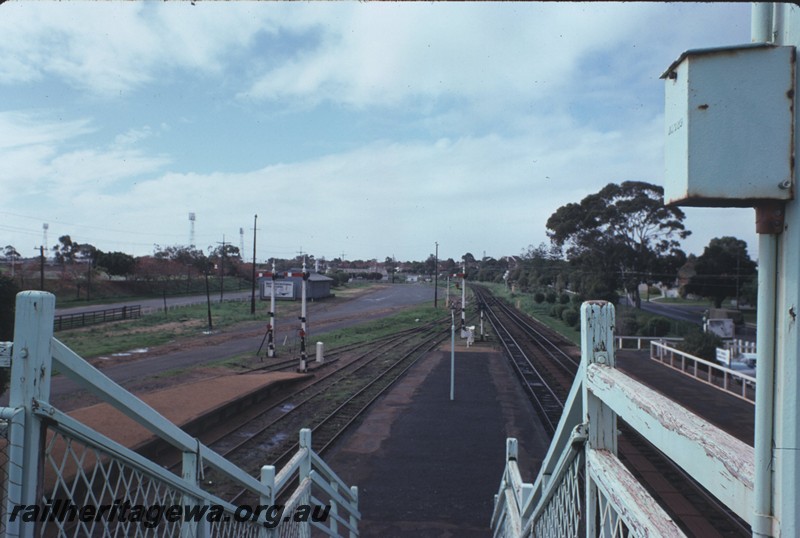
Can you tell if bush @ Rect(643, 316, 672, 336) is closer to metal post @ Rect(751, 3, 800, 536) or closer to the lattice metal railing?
the lattice metal railing

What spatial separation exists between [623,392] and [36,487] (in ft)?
5.27

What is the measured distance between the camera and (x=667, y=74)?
48.3 inches

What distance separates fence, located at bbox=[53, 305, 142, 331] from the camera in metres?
26.5

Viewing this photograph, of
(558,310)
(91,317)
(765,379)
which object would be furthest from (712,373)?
(91,317)

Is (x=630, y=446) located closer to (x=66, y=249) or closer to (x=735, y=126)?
(x=735, y=126)

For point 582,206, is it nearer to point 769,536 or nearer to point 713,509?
point 713,509

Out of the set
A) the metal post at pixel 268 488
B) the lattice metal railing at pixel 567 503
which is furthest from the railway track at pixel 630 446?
the metal post at pixel 268 488

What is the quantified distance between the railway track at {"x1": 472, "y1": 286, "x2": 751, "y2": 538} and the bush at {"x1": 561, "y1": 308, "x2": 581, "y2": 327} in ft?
10.3

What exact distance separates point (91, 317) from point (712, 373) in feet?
95.8

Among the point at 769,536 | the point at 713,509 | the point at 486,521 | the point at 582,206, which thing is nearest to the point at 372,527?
the point at 486,521

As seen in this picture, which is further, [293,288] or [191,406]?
[293,288]

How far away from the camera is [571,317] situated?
31719mm

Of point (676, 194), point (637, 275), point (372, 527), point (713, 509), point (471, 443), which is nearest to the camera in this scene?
point (676, 194)

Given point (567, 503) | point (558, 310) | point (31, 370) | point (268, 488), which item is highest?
point (31, 370)
